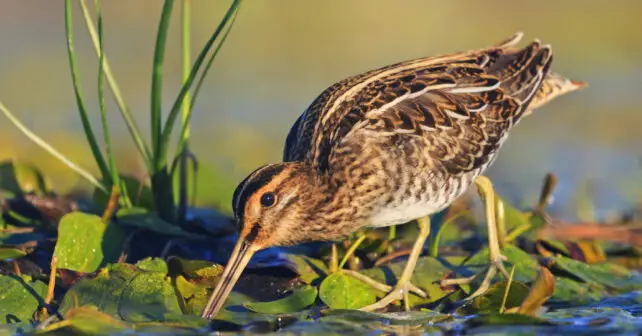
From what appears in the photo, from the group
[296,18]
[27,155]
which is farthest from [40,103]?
[296,18]

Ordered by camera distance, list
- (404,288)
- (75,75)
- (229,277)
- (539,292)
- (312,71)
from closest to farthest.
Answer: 1. (539,292)
2. (229,277)
3. (404,288)
4. (75,75)
5. (312,71)

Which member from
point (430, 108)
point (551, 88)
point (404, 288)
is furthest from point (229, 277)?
point (551, 88)

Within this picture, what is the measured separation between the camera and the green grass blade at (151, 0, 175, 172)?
5.91 m

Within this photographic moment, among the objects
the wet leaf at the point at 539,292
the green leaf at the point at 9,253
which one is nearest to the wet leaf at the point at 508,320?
the wet leaf at the point at 539,292

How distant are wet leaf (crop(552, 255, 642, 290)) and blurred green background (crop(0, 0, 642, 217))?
5.41 ft

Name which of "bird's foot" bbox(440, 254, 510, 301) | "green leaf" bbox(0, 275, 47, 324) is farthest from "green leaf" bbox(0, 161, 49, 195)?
"bird's foot" bbox(440, 254, 510, 301)

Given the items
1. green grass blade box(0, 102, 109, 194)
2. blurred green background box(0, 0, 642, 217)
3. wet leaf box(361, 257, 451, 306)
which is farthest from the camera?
blurred green background box(0, 0, 642, 217)

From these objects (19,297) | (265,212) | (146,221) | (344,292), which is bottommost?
(19,297)

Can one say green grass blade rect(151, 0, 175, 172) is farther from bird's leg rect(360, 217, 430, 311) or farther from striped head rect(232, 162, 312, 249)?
bird's leg rect(360, 217, 430, 311)

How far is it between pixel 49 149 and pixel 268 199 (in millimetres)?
1406

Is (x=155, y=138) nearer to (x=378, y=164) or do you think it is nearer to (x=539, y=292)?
(x=378, y=164)

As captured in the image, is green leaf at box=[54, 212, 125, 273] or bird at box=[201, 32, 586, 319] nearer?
bird at box=[201, 32, 586, 319]

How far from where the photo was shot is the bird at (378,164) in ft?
17.7

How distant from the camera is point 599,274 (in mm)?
6125
